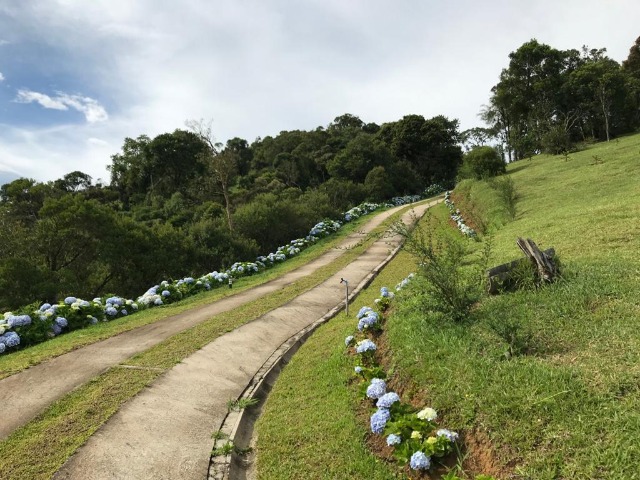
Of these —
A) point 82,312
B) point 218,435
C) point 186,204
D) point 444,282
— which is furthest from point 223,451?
point 186,204

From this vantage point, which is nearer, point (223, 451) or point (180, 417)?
point (223, 451)

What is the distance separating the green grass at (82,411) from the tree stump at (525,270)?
4808 millimetres

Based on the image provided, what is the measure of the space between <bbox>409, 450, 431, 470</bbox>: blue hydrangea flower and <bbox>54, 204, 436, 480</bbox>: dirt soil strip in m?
1.98

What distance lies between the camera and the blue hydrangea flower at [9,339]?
25.7 feet

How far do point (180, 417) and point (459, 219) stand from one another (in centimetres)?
1722

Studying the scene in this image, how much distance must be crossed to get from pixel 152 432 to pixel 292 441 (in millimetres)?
1528

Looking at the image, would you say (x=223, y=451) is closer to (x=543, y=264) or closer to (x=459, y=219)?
(x=543, y=264)

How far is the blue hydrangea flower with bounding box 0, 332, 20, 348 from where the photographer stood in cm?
785

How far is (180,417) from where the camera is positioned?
4.96 meters

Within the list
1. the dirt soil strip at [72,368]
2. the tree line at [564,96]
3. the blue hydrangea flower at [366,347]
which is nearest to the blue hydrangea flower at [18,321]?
the dirt soil strip at [72,368]

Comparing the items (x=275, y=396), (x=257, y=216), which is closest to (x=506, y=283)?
(x=275, y=396)

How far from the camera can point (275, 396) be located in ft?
18.7

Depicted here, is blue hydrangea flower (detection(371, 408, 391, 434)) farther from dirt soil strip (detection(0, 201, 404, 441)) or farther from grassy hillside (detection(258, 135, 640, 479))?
dirt soil strip (detection(0, 201, 404, 441))

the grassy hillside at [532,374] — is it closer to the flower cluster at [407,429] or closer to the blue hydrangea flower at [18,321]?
the flower cluster at [407,429]
